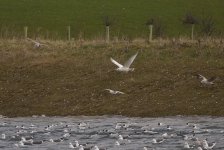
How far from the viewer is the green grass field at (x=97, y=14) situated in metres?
77.9

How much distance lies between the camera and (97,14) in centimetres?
8538

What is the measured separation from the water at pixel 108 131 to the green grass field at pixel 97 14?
3987 centimetres

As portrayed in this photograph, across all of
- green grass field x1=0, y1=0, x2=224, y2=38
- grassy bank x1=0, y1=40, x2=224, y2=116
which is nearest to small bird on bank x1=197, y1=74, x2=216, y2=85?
grassy bank x1=0, y1=40, x2=224, y2=116

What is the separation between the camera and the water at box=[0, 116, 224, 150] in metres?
24.6

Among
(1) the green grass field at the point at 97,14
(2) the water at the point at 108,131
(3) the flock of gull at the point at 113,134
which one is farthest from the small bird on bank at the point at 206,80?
(1) the green grass field at the point at 97,14

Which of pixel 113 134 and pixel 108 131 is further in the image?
pixel 108 131

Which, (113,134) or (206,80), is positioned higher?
(206,80)

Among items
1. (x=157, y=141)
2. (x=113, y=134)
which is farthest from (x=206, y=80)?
(x=157, y=141)

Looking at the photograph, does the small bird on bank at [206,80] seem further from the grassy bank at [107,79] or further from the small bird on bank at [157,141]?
the small bird on bank at [157,141]

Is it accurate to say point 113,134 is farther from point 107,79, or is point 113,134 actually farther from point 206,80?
point 107,79

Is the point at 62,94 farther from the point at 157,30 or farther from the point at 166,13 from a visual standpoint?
the point at 166,13

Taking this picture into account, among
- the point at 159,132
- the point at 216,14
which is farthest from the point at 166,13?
the point at 159,132

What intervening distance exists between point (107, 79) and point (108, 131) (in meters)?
12.1

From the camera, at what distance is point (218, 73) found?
39.8 meters
